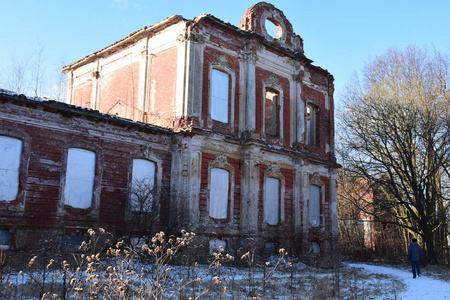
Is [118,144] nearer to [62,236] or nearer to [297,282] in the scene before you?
A: [62,236]

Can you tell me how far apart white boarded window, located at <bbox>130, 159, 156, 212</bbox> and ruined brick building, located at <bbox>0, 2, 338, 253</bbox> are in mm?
75

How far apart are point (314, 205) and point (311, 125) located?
13.7 feet

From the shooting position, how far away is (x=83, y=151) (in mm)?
14852

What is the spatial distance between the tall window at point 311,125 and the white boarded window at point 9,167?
14302 millimetres

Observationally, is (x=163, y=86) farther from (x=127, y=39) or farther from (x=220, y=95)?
A: (x=127, y=39)

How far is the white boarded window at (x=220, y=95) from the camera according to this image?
1844cm

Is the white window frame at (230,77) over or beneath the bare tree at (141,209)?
over

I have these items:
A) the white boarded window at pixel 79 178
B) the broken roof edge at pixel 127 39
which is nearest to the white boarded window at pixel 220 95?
the broken roof edge at pixel 127 39

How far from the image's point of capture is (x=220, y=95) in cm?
1872

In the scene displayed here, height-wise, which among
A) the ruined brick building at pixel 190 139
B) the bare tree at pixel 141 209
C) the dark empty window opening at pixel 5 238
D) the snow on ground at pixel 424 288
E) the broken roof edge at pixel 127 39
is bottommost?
the snow on ground at pixel 424 288

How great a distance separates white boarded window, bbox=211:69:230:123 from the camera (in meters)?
18.4

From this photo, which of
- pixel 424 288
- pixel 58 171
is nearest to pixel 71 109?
pixel 58 171

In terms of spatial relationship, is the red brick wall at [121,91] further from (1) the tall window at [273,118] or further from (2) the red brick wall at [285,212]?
(2) the red brick wall at [285,212]

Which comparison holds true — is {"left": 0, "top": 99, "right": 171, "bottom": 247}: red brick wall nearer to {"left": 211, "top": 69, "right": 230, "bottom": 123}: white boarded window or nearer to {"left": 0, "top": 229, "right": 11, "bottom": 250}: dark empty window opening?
{"left": 0, "top": 229, "right": 11, "bottom": 250}: dark empty window opening
